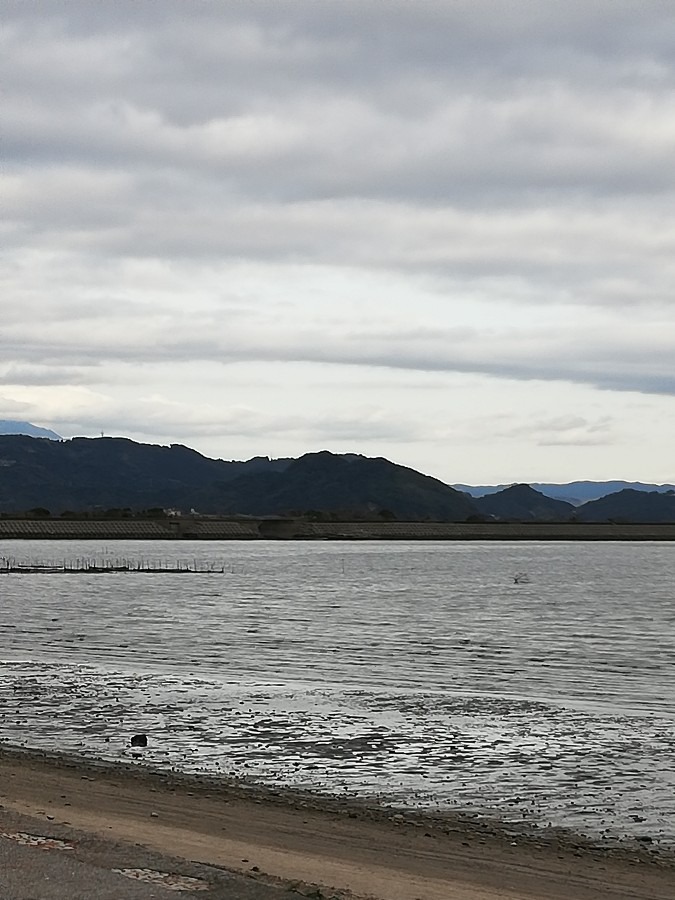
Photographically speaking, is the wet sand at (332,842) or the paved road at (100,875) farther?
the wet sand at (332,842)

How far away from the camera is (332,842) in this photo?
19.8 metres

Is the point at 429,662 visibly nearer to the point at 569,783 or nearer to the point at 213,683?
the point at 213,683

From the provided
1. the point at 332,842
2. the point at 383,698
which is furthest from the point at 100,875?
the point at 383,698

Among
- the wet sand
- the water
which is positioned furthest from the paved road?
the water

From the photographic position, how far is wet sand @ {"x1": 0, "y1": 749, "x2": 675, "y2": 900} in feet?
54.7

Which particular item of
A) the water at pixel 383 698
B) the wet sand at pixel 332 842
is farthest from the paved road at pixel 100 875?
the water at pixel 383 698

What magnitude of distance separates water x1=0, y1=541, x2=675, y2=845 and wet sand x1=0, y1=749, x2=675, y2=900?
1.54 m

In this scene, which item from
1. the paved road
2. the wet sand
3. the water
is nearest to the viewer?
the paved road

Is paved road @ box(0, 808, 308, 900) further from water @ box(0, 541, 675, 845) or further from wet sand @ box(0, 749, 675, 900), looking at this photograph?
water @ box(0, 541, 675, 845)

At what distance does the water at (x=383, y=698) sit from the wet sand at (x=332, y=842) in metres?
1.54

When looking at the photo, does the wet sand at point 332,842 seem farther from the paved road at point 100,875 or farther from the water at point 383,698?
the water at point 383,698

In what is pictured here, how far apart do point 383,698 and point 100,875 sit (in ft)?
83.3

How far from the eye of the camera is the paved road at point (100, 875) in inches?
509

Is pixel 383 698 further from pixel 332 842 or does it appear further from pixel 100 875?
pixel 100 875
